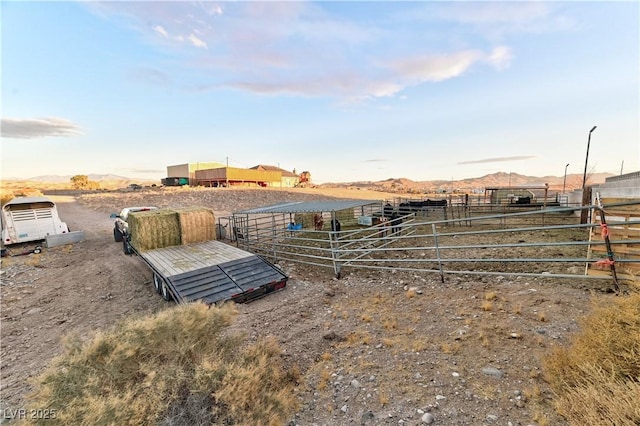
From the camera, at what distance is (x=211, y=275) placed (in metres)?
6.97

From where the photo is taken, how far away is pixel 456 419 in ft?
8.36

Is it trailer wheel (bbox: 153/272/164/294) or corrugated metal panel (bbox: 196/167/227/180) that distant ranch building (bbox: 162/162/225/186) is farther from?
trailer wheel (bbox: 153/272/164/294)

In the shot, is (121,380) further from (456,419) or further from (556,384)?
(556,384)

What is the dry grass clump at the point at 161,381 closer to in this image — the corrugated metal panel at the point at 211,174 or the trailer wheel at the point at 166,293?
the trailer wheel at the point at 166,293

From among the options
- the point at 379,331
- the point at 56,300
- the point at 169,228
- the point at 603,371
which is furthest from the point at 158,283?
the point at 603,371

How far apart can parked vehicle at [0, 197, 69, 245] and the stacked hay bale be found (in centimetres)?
588

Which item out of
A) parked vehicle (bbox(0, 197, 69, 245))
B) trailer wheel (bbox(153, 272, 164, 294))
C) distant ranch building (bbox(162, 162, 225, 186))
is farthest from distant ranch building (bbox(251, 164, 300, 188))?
trailer wheel (bbox(153, 272, 164, 294))

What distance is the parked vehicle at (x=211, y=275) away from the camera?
6.29 meters

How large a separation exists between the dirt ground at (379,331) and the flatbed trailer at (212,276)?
15.7 inches

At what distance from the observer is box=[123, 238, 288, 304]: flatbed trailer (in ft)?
20.6

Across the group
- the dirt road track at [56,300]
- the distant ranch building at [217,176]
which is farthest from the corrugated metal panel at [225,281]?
the distant ranch building at [217,176]

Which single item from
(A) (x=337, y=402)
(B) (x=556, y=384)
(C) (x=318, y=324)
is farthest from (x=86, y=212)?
(B) (x=556, y=384)

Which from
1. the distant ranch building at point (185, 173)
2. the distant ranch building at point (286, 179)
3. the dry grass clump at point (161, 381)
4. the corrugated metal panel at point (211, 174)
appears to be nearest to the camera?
the dry grass clump at point (161, 381)

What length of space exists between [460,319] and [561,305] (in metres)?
1.63
